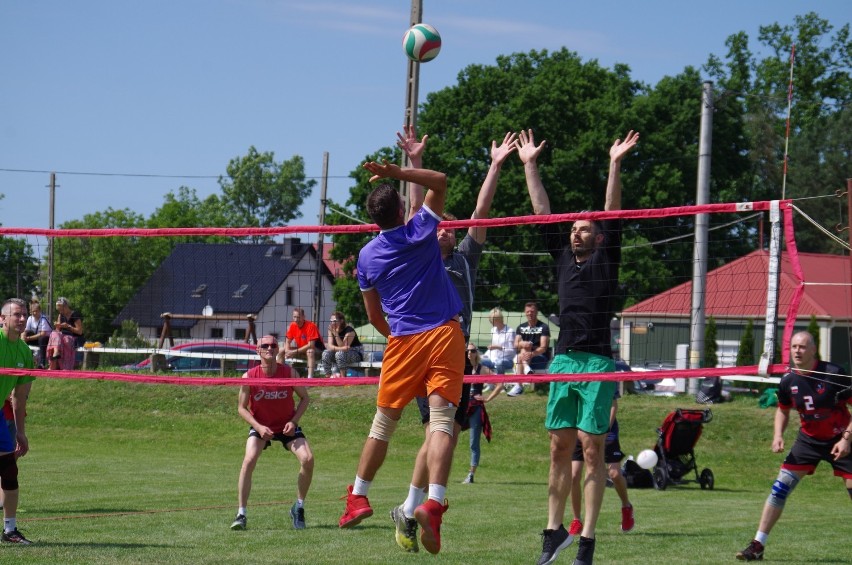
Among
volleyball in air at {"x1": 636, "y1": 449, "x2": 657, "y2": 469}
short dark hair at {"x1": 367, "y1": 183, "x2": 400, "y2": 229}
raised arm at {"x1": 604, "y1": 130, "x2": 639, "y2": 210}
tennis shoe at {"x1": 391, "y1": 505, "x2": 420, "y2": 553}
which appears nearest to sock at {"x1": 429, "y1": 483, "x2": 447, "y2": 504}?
tennis shoe at {"x1": 391, "y1": 505, "x2": 420, "y2": 553}

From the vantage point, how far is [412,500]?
740 cm

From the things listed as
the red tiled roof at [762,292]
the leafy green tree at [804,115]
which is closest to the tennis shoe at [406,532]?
the red tiled roof at [762,292]

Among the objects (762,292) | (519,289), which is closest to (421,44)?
(762,292)

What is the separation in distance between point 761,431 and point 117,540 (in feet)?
49.5

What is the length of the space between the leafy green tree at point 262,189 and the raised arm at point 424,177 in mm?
86677

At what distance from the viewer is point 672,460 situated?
1778 centimetres

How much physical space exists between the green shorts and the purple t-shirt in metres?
1.45

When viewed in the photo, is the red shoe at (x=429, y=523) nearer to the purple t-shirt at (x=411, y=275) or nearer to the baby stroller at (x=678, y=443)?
the purple t-shirt at (x=411, y=275)

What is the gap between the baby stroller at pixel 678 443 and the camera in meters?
17.5

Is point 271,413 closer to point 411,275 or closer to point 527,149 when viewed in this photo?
point 527,149

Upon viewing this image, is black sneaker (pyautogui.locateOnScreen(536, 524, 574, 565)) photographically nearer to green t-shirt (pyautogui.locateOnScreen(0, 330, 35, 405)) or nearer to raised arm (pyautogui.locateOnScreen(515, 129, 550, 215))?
raised arm (pyautogui.locateOnScreen(515, 129, 550, 215))

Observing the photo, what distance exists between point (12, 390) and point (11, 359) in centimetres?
46

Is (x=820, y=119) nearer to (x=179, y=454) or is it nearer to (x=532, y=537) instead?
(x=179, y=454)

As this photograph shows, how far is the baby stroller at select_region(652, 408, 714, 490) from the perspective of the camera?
1752cm
